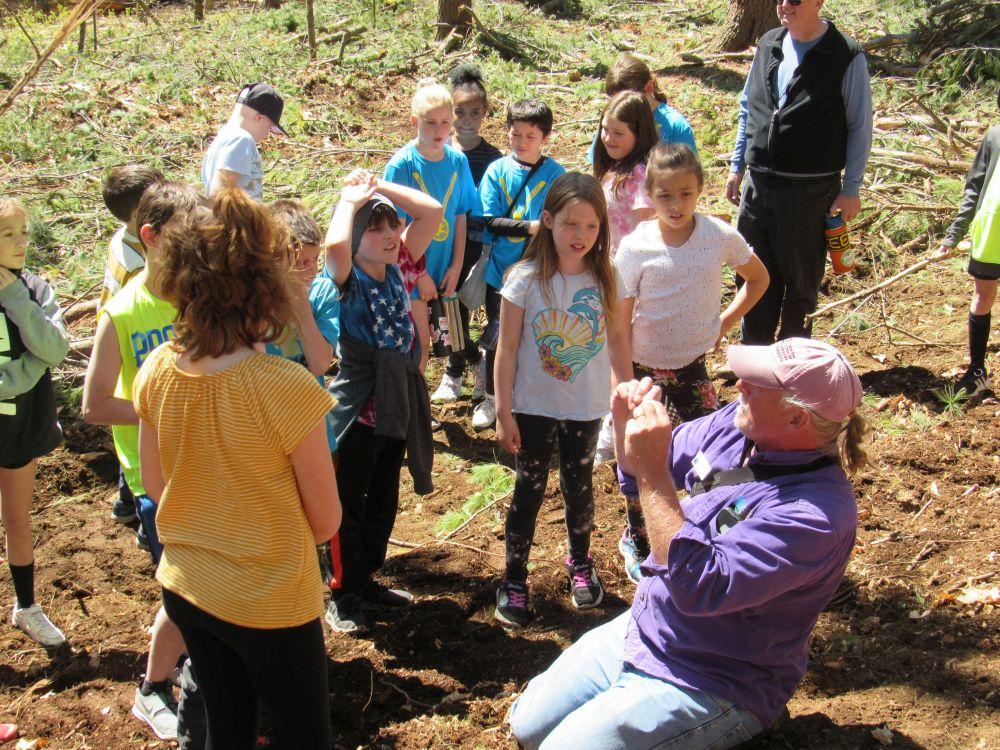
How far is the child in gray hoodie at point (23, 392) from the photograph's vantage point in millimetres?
3811

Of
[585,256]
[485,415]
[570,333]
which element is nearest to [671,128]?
[585,256]

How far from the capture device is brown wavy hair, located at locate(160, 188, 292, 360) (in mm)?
2357

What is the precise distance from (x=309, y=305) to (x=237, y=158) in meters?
2.07

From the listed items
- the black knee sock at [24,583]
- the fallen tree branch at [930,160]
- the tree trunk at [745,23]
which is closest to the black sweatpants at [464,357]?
the black knee sock at [24,583]

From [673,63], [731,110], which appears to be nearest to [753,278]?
[731,110]

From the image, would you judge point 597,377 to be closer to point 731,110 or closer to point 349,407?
point 349,407

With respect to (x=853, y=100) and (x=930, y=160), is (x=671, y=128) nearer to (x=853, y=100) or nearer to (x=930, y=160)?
(x=853, y=100)

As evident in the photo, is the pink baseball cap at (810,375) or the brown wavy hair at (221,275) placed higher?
the brown wavy hair at (221,275)

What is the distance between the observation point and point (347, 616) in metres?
→ 4.19

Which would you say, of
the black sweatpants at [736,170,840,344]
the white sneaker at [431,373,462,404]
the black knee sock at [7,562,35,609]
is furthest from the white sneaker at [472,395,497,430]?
the black knee sock at [7,562,35,609]

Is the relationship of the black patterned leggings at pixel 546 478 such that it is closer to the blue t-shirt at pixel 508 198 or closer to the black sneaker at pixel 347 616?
the black sneaker at pixel 347 616

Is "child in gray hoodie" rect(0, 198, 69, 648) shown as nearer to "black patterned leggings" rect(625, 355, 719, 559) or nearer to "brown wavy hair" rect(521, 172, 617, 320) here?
"brown wavy hair" rect(521, 172, 617, 320)

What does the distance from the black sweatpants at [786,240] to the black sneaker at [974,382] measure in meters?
0.98

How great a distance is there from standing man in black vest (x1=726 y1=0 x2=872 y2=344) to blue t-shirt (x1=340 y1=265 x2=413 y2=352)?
2.65 metres
